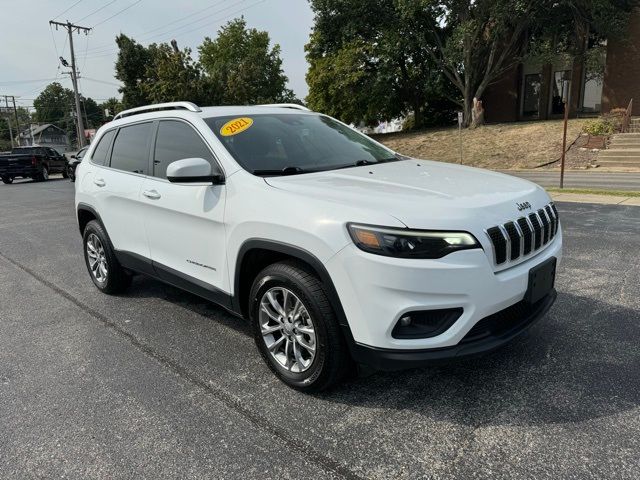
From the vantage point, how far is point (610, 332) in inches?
143

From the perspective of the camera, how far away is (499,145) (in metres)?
21.4

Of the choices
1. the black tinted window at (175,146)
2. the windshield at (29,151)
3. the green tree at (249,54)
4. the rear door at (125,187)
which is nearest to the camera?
the black tinted window at (175,146)

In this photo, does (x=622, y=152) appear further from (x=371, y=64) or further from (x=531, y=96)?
(x=371, y=64)

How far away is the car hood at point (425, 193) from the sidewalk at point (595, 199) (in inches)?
273

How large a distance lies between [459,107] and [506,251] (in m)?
30.1

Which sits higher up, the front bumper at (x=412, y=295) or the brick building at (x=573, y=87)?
the brick building at (x=573, y=87)

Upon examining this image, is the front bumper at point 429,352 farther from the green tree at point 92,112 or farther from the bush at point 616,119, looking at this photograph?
the green tree at point 92,112

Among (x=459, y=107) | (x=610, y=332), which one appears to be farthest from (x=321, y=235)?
(x=459, y=107)

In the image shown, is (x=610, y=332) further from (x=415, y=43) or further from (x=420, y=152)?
(x=415, y=43)

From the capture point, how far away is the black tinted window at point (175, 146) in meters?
3.60

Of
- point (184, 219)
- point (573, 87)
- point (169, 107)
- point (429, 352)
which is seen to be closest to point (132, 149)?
point (169, 107)

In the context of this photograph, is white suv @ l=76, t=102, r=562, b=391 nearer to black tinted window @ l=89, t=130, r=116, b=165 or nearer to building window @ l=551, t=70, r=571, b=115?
black tinted window @ l=89, t=130, r=116, b=165

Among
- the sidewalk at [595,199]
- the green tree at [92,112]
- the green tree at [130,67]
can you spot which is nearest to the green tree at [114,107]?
the green tree at [130,67]

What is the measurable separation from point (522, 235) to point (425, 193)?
1.91 feet
